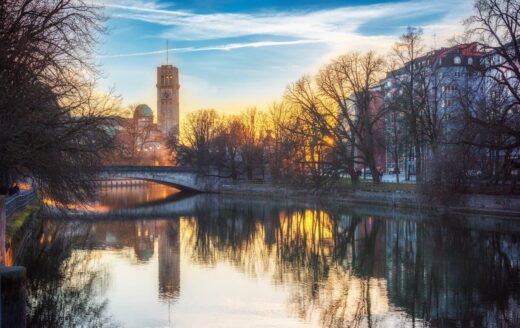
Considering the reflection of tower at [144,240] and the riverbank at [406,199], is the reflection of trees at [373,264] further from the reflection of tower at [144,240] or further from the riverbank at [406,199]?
the riverbank at [406,199]

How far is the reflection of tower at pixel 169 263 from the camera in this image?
1717 cm

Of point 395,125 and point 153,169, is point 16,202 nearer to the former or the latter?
point 395,125

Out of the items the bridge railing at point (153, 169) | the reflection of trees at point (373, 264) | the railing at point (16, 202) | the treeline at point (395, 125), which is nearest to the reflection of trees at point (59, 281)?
the railing at point (16, 202)

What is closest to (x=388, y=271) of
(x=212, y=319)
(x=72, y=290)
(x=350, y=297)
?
(x=350, y=297)

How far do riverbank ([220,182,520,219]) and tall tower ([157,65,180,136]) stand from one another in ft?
351

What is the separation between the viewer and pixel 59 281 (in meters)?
18.5

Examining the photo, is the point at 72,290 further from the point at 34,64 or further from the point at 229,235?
the point at 229,235

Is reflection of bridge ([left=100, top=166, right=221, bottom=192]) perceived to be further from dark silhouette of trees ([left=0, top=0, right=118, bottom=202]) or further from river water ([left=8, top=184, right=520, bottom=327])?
dark silhouette of trees ([left=0, top=0, right=118, bottom=202])

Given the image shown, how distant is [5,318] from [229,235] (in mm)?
19831

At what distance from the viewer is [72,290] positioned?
17328 mm

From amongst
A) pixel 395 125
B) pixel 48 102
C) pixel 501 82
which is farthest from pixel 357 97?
pixel 48 102

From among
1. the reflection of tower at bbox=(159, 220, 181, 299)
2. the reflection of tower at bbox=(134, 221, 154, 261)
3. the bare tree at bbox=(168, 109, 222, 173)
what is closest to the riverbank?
the bare tree at bbox=(168, 109, 222, 173)

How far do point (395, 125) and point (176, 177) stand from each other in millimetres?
27316

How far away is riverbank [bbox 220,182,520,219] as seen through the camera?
110 feet
